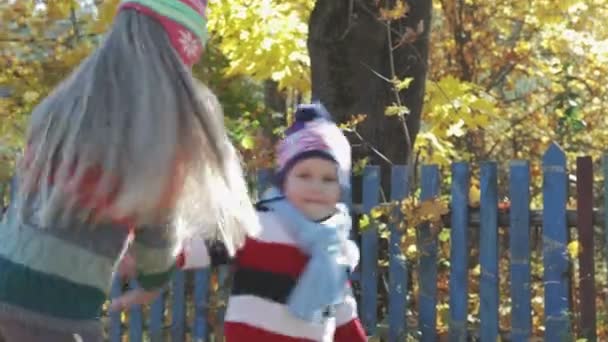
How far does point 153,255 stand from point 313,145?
927mm

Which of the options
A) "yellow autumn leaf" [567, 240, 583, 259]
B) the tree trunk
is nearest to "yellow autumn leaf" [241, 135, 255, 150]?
the tree trunk

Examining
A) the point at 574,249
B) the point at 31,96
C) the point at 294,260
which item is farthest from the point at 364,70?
the point at 31,96

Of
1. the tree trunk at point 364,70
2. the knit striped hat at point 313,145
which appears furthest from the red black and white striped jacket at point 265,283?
the tree trunk at point 364,70

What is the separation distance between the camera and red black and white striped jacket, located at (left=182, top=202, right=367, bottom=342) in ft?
10.6

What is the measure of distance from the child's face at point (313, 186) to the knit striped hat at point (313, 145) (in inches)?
1.0

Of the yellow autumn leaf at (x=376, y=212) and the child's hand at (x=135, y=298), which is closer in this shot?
the child's hand at (x=135, y=298)

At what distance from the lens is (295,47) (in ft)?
24.2

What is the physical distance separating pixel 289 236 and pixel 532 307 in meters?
2.24

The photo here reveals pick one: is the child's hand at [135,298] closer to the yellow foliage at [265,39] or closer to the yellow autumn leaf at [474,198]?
the yellow autumn leaf at [474,198]

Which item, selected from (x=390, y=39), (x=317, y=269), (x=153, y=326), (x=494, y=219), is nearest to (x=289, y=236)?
(x=317, y=269)

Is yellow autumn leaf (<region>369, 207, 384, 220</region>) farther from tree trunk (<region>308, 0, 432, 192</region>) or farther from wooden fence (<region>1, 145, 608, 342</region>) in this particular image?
tree trunk (<region>308, 0, 432, 192</region>)

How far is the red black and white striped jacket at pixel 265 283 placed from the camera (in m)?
3.22

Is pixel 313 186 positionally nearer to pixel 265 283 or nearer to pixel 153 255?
pixel 265 283

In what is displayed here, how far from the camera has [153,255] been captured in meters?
2.59
